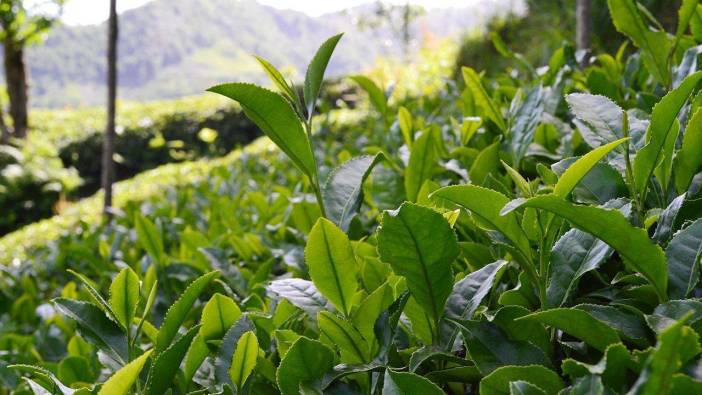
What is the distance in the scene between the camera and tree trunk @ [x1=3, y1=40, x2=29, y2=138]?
16.9 meters

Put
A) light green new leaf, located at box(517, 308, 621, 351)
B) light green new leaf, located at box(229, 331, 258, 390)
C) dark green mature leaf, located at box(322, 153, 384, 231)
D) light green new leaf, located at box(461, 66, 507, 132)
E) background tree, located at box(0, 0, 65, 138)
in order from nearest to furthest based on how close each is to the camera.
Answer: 1. light green new leaf, located at box(517, 308, 621, 351)
2. light green new leaf, located at box(229, 331, 258, 390)
3. dark green mature leaf, located at box(322, 153, 384, 231)
4. light green new leaf, located at box(461, 66, 507, 132)
5. background tree, located at box(0, 0, 65, 138)

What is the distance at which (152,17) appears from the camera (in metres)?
174

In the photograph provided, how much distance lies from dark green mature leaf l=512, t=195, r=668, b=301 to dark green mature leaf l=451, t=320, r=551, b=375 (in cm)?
14

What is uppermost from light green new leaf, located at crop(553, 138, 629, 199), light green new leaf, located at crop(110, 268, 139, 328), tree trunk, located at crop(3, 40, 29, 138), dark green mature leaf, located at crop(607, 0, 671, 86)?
dark green mature leaf, located at crop(607, 0, 671, 86)

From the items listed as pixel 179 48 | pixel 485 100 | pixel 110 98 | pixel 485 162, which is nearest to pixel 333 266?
pixel 485 162

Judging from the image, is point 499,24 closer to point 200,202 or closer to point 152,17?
point 200,202

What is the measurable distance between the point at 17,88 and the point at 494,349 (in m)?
19.3

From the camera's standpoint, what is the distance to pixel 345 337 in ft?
2.58

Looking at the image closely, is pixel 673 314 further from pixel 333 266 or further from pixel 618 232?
pixel 333 266

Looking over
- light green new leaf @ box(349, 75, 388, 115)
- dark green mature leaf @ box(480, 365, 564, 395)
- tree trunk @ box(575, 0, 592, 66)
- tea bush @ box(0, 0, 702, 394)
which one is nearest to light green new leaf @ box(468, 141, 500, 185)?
tea bush @ box(0, 0, 702, 394)

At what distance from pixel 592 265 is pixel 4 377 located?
0.99m

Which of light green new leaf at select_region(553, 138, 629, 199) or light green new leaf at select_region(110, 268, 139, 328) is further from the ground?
light green new leaf at select_region(553, 138, 629, 199)

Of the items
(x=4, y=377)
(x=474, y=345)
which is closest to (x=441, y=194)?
(x=474, y=345)

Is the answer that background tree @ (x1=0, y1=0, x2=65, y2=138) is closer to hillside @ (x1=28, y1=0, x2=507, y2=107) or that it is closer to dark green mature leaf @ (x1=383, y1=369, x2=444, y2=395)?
dark green mature leaf @ (x1=383, y1=369, x2=444, y2=395)
